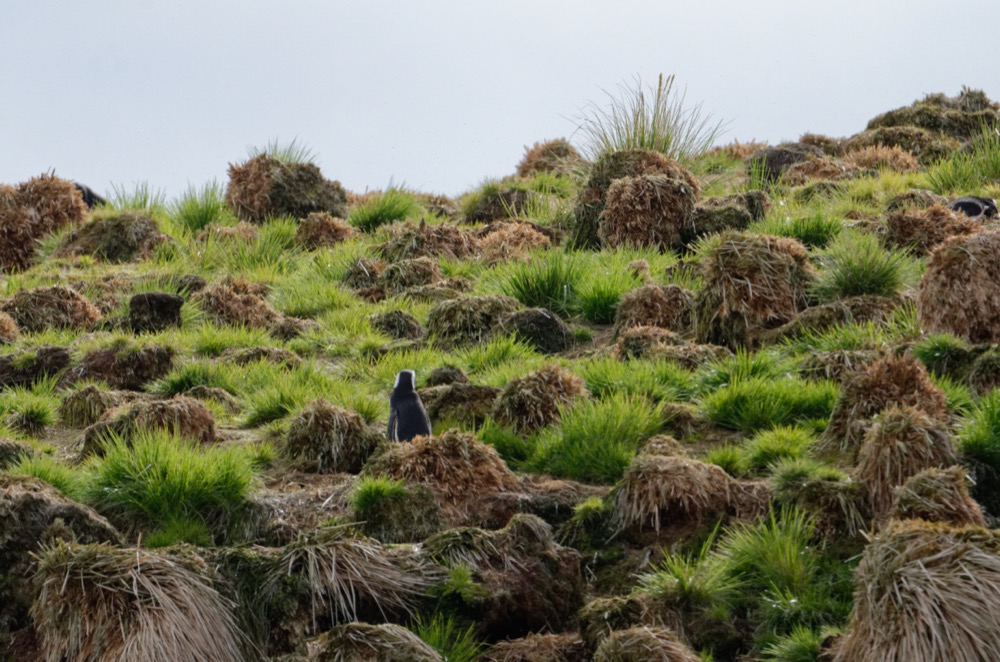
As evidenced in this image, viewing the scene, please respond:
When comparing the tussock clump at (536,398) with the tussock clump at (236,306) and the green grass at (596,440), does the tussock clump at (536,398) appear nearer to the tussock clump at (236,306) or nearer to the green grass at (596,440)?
the green grass at (596,440)

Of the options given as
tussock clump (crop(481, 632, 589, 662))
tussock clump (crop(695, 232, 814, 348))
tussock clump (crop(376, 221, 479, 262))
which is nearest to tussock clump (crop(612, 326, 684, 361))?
tussock clump (crop(695, 232, 814, 348))

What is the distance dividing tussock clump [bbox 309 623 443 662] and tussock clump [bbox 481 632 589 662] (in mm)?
497

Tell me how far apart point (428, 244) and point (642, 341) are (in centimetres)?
551

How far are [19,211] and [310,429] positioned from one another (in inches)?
423

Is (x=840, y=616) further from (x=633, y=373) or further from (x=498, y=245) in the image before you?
(x=498, y=245)

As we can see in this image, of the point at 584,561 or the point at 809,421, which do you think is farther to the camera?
the point at 809,421

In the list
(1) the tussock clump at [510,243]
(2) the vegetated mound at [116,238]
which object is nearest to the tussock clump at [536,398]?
(1) the tussock clump at [510,243]

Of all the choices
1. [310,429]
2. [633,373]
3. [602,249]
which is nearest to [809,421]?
[633,373]

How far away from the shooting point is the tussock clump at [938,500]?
6.97m

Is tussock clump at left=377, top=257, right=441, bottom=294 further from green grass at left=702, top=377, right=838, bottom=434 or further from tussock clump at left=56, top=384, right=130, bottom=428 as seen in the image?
green grass at left=702, top=377, right=838, bottom=434

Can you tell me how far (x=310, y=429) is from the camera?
9.36m

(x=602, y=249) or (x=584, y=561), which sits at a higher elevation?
(x=602, y=249)

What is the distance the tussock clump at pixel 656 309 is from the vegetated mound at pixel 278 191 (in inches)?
314

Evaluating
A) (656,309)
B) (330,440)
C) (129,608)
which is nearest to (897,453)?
(330,440)
